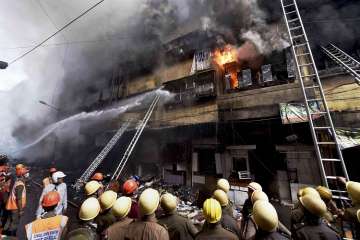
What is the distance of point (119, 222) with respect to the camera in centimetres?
322

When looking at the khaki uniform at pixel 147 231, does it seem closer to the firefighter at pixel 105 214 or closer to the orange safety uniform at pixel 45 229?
the firefighter at pixel 105 214

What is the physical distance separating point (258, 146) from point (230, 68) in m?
5.83

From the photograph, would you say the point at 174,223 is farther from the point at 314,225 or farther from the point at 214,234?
the point at 314,225

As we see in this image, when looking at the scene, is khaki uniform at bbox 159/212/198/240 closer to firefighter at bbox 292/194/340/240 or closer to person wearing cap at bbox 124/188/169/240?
person wearing cap at bbox 124/188/169/240

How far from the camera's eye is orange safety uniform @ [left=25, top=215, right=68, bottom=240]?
300cm

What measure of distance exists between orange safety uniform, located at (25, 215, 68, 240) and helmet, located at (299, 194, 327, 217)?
3.80m

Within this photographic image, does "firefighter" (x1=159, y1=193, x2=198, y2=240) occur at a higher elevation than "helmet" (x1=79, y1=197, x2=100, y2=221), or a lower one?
lower

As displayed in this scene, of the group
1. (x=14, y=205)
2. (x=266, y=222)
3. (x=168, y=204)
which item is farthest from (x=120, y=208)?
(x=14, y=205)

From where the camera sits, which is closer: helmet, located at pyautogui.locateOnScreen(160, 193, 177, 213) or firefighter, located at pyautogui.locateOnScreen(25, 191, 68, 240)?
firefighter, located at pyautogui.locateOnScreen(25, 191, 68, 240)

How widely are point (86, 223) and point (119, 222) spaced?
58 cm

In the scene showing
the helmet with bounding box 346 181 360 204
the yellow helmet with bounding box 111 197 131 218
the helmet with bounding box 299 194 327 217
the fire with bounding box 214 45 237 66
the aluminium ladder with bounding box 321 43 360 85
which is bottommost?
the yellow helmet with bounding box 111 197 131 218

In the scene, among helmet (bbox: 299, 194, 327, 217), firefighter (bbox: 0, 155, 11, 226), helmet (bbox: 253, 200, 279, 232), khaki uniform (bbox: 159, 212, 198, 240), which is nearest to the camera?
helmet (bbox: 253, 200, 279, 232)

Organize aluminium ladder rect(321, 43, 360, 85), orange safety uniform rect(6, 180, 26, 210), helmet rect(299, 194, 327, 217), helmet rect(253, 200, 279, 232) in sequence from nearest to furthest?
helmet rect(253, 200, 279, 232) → helmet rect(299, 194, 327, 217) → orange safety uniform rect(6, 180, 26, 210) → aluminium ladder rect(321, 43, 360, 85)

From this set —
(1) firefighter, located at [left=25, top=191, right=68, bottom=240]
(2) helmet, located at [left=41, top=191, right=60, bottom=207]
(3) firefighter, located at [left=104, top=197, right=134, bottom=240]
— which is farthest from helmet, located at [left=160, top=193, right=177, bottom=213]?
(2) helmet, located at [left=41, top=191, right=60, bottom=207]
